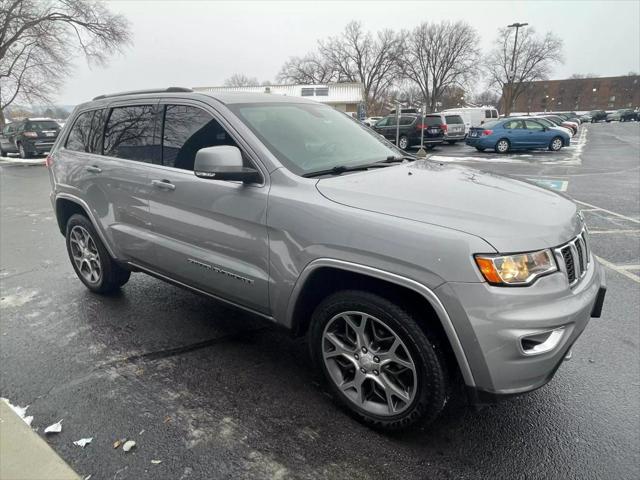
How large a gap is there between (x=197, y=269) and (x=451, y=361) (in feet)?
5.92

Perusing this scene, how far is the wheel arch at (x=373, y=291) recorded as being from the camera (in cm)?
200

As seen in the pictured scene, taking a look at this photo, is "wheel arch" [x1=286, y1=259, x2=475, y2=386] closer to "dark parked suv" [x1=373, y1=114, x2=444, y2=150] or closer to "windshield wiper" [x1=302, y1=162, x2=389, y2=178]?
"windshield wiper" [x1=302, y1=162, x2=389, y2=178]

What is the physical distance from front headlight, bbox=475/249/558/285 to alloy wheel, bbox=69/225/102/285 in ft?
11.7

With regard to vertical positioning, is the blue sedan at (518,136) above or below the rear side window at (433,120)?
below

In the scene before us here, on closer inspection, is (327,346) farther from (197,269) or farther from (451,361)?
(197,269)

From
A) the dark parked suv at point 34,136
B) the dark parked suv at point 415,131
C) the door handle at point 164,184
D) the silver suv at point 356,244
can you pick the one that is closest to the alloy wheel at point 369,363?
the silver suv at point 356,244

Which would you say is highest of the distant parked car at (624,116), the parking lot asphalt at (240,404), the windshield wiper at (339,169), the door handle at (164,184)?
the distant parked car at (624,116)

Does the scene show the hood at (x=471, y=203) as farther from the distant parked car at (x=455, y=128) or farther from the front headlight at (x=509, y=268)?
the distant parked car at (x=455, y=128)

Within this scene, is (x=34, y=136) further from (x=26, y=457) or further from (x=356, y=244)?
(x=356, y=244)

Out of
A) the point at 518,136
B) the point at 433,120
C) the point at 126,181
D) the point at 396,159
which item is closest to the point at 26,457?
the point at 126,181

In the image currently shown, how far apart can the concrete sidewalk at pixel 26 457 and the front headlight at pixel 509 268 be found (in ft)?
7.01

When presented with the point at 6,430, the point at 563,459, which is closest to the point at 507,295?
the point at 563,459

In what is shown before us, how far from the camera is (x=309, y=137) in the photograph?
301 centimetres

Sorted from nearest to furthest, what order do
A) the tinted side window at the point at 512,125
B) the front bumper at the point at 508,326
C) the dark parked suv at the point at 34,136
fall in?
the front bumper at the point at 508,326 → the tinted side window at the point at 512,125 → the dark parked suv at the point at 34,136
